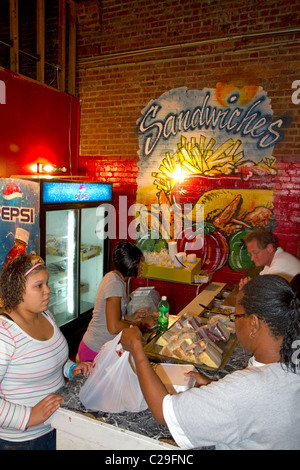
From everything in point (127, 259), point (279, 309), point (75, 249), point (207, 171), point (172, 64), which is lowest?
point (75, 249)

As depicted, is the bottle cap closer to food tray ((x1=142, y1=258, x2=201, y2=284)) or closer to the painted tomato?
food tray ((x1=142, y1=258, x2=201, y2=284))

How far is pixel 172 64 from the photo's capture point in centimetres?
505

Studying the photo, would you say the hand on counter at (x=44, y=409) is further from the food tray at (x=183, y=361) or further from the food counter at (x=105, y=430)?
the food tray at (x=183, y=361)

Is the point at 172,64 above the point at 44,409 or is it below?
above

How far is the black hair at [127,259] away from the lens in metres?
2.84

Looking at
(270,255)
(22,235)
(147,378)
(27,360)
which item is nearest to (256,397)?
(147,378)

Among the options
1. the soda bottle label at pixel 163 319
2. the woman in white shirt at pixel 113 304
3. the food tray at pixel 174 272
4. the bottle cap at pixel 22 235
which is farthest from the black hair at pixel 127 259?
the food tray at pixel 174 272

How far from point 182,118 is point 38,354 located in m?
4.25

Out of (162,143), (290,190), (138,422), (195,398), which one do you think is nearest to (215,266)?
(290,190)

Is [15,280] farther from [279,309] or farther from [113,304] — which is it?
[279,309]

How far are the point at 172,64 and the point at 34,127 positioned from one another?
2.36 m

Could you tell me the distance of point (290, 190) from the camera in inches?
177

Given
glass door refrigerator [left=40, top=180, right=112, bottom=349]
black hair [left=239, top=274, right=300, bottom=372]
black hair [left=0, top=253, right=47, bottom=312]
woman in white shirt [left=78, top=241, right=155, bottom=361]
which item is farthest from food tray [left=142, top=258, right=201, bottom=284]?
black hair [left=239, top=274, right=300, bottom=372]

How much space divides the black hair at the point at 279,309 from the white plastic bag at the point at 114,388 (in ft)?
2.38
